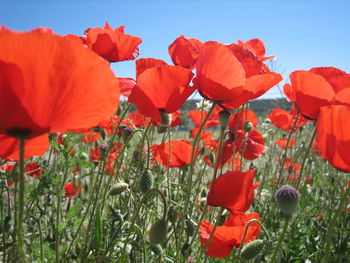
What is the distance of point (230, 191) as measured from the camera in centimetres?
107

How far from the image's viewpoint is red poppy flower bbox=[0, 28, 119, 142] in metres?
0.51

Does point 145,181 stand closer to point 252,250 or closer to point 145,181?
point 145,181

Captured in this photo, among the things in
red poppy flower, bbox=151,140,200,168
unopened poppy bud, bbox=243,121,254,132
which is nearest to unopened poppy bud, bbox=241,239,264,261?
red poppy flower, bbox=151,140,200,168

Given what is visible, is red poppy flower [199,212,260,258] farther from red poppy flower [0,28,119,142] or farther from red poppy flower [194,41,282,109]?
red poppy flower [0,28,119,142]

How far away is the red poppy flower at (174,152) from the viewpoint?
1686mm

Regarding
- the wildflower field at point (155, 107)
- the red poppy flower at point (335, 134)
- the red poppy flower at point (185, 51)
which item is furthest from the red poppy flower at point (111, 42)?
the red poppy flower at point (335, 134)

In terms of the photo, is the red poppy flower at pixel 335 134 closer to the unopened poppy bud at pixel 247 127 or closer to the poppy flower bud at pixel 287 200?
the poppy flower bud at pixel 287 200

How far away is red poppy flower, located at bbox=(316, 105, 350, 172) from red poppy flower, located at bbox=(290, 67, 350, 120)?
194 mm

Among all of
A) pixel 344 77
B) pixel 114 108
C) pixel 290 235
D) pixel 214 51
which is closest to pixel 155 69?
pixel 214 51

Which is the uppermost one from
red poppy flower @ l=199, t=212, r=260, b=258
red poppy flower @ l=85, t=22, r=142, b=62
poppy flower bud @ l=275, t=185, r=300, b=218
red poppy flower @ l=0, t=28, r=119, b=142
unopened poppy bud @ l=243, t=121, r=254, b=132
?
red poppy flower @ l=85, t=22, r=142, b=62

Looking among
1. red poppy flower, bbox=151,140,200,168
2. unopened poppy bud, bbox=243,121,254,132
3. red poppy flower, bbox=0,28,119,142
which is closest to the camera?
red poppy flower, bbox=0,28,119,142

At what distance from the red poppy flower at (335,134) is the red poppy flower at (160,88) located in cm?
38

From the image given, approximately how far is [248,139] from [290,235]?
2.36 ft

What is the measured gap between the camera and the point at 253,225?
132 centimetres
